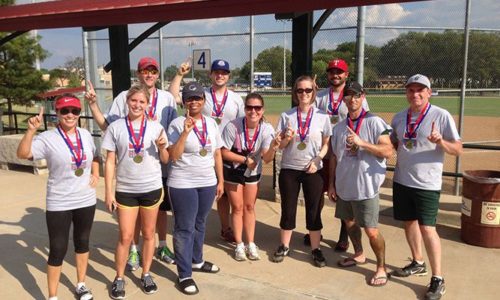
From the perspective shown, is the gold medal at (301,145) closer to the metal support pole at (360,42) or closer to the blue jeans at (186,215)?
the blue jeans at (186,215)

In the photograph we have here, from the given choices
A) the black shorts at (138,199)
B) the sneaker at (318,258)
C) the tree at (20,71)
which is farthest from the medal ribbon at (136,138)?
the tree at (20,71)

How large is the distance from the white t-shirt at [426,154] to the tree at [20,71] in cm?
1347

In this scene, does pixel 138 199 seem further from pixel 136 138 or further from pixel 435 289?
pixel 435 289

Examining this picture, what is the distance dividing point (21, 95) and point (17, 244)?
36.3 feet

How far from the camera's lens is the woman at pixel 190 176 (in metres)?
3.80

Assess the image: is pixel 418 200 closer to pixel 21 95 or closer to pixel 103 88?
pixel 103 88

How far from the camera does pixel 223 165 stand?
178 inches

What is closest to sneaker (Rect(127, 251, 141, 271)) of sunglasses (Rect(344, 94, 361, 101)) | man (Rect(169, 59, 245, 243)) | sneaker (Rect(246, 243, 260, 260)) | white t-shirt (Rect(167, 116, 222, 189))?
white t-shirt (Rect(167, 116, 222, 189))

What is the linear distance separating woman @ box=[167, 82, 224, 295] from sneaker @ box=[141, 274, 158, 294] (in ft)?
0.74

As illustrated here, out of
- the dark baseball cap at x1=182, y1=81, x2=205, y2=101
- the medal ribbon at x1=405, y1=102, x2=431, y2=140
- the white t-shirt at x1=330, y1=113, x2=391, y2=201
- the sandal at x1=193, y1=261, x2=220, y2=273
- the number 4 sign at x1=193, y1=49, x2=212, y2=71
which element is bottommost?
the sandal at x1=193, y1=261, x2=220, y2=273

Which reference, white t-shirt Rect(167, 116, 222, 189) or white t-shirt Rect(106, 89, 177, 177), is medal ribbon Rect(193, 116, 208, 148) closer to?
white t-shirt Rect(167, 116, 222, 189)

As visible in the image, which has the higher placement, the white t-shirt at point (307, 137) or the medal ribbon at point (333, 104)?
the medal ribbon at point (333, 104)

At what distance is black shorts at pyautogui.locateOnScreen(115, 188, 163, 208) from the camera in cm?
368

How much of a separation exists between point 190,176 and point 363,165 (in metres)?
1.47
